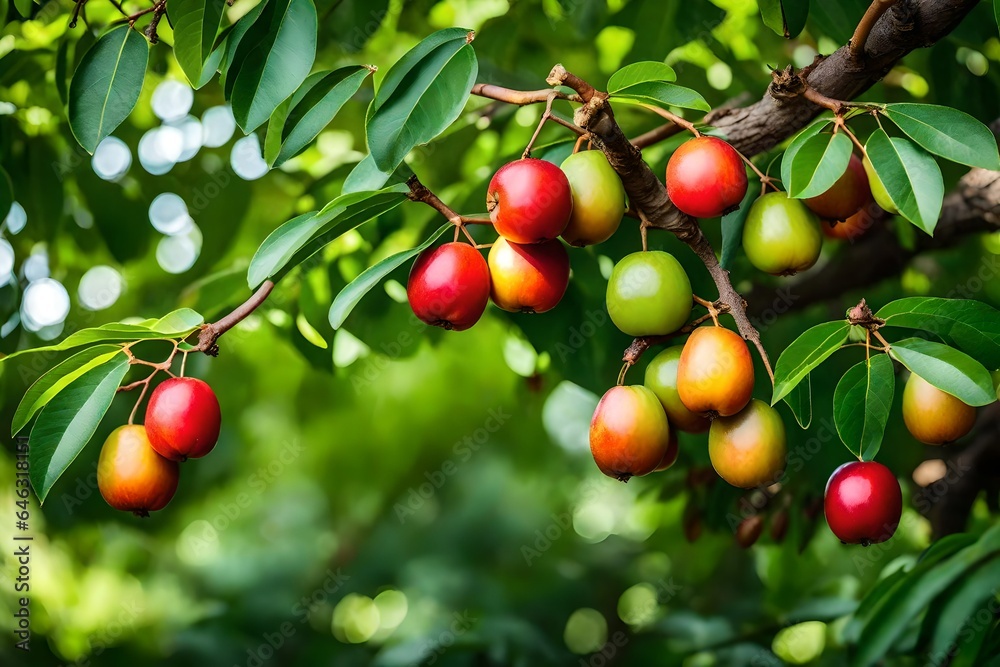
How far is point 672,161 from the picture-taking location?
94 centimetres

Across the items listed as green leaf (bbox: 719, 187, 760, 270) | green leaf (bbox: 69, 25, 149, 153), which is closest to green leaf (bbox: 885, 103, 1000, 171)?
green leaf (bbox: 719, 187, 760, 270)

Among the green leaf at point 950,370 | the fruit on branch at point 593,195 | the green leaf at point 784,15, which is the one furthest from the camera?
the green leaf at point 784,15

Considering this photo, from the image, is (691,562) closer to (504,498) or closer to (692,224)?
(504,498)

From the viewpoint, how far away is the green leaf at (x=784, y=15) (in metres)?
1.06

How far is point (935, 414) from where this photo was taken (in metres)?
0.94

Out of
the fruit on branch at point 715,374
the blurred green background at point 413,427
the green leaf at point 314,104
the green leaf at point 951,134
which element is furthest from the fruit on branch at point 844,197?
the green leaf at point 314,104

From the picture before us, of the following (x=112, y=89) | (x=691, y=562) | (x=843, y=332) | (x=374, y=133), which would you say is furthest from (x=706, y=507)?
(x=112, y=89)

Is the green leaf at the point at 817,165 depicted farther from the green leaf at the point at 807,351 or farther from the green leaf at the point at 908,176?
the green leaf at the point at 807,351

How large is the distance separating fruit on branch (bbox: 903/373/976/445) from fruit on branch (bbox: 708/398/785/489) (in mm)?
163

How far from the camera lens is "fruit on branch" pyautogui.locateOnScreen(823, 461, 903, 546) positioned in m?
0.92

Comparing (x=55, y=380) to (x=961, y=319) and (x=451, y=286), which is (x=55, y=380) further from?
(x=961, y=319)

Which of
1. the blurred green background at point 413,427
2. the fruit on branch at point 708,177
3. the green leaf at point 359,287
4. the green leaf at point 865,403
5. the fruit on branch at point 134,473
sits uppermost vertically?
the fruit on branch at point 708,177

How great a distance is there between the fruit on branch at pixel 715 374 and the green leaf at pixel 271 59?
515mm

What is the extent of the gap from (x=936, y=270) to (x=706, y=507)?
1.15 meters
